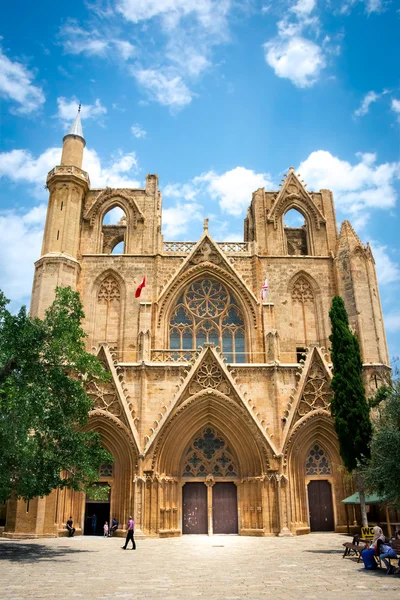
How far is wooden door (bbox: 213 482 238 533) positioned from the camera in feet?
75.3

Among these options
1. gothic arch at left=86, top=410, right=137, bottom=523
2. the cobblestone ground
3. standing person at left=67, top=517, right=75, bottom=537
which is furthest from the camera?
gothic arch at left=86, top=410, right=137, bottom=523

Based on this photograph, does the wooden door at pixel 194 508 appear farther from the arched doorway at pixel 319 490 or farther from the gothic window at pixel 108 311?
the gothic window at pixel 108 311

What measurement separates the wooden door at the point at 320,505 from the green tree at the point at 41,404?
1046cm

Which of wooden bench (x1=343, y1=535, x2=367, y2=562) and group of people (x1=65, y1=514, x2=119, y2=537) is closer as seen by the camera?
wooden bench (x1=343, y1=535, x2=367, y2=562)

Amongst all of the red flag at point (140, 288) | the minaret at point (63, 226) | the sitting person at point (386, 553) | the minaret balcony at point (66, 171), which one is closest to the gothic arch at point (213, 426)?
the red flag at point (140, 288)

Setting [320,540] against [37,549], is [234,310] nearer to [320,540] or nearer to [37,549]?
[320,540]

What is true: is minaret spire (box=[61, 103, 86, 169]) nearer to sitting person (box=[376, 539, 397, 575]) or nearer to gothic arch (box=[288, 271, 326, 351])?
gothic arch (box=[288, 271, 326, 351])

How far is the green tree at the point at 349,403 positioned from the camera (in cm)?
1852

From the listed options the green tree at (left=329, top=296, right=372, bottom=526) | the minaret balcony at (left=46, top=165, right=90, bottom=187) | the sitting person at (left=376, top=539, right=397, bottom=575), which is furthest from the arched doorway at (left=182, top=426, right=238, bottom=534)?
the minaret balcony at (left=46, top=165, right=90, bottom=187)

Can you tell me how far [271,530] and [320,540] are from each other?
2619 mm

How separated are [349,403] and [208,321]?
35.1 feet

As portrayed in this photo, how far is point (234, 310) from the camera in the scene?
94.0 feet

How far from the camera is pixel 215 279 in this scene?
2917 centimetres

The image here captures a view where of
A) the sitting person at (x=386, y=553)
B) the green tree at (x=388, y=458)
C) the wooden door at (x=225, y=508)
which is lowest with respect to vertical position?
the sitting person at (x=386, y=553)
